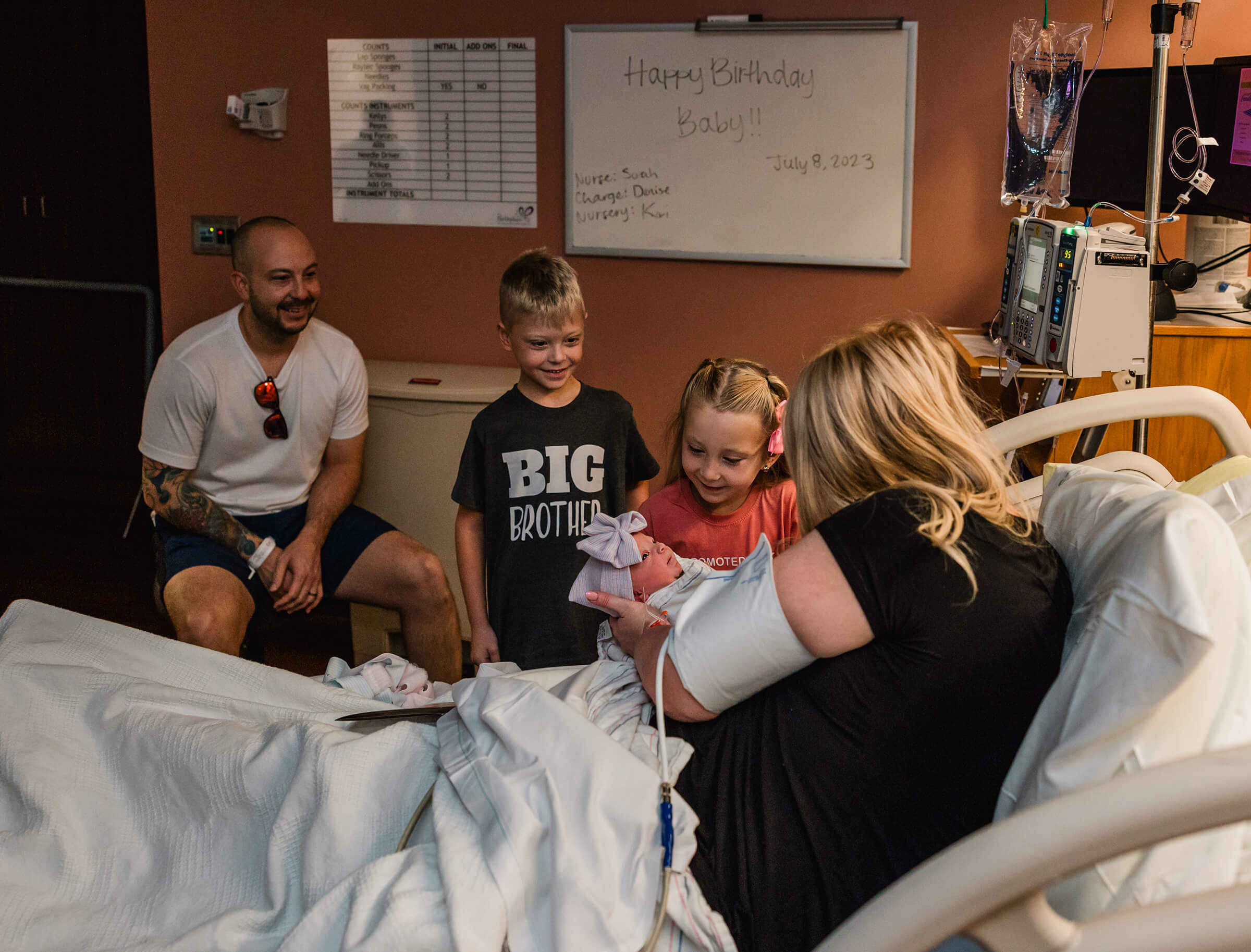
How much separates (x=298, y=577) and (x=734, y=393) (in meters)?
1.16

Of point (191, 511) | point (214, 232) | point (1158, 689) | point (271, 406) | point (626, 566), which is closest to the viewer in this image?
point (1158, 689)

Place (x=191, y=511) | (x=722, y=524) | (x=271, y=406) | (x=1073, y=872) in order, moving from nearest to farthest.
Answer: (x=1073, y=872) → (x=722, y=524) → (x=191, y=511) → (x=271, y=406)

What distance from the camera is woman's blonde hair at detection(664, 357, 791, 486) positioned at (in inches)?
77.0

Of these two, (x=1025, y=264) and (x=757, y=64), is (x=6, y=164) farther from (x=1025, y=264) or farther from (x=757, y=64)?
(x=1025, y=264)

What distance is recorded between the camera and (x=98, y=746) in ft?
4.52

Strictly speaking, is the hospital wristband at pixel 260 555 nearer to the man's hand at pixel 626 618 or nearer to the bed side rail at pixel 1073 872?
the man's hand at pixel 626 618

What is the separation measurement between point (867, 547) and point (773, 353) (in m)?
2.08

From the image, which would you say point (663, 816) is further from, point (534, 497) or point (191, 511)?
point (191, 511)

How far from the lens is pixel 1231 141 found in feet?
7.75

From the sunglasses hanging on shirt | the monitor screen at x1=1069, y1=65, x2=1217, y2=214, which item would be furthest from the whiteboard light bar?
the sunglasses hanging on shirt

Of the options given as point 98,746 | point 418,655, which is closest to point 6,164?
point 418,655

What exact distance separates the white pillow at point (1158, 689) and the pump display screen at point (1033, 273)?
1318 mm

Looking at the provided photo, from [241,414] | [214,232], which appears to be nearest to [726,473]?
[241,414]

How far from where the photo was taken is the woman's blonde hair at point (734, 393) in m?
1.96
